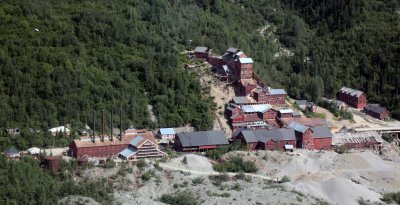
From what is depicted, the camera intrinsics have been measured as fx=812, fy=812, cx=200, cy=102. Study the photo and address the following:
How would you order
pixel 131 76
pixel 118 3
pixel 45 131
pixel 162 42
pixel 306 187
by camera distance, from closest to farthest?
pixel 306 187
pixel 45 131
pixel 131 76
pixel 162 42
pixel 118 3

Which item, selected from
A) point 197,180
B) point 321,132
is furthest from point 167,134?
point 321,132

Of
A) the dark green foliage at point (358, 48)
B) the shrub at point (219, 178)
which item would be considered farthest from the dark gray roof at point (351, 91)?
the shrub at point (219, 178)

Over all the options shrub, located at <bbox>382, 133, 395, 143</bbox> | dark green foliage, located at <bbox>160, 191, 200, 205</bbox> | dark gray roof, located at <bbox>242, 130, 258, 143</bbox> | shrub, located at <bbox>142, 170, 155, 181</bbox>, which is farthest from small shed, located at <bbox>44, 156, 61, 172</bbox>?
shrub, located at <bbox>382, 133, 395, 143</bbox>

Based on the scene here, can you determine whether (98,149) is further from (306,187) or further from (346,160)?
(346,160)

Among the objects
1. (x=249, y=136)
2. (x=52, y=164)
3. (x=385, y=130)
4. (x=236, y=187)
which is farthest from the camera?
(x=385, y=130)

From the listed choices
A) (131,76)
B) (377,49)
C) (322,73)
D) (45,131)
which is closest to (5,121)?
(45,131)

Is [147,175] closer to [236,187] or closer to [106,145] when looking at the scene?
[106,145]

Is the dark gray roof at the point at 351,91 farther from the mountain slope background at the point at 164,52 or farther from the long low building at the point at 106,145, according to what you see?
the long low building at the point at 106,145

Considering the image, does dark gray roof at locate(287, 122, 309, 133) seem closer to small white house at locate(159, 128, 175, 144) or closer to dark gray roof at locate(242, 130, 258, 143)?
dark gray roof at locate(242, 130, 258, 143)
